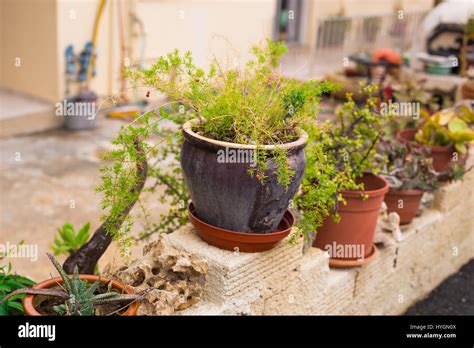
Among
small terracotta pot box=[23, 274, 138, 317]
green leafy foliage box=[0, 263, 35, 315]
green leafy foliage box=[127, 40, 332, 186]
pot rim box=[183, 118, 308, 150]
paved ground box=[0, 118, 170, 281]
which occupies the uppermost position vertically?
green leafy foliage box=[127, 40, 332, 186]

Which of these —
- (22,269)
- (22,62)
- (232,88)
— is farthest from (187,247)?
(22,62)

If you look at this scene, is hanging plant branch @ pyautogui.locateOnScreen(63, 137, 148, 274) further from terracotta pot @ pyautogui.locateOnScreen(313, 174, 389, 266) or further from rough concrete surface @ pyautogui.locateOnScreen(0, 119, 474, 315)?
terracotta pot @ pyautogui.locateOnScreen(313, 174, 389, 266)

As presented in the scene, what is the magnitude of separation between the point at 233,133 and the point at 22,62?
6.11m

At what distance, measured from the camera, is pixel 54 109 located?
7852 mm

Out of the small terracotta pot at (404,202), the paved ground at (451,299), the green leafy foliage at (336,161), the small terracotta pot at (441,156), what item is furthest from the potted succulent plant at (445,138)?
the paved ground at (451,299)

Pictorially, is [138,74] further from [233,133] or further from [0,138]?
[0,138]

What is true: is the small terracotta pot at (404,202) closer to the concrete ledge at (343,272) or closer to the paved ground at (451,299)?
the concrete ledge at (343,272)

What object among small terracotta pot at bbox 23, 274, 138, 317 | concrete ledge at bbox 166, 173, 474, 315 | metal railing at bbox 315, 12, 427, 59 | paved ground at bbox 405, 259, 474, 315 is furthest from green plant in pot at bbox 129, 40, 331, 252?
metal railing at bbox 315, 12, 427, 59

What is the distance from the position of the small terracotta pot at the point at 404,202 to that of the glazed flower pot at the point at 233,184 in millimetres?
1509

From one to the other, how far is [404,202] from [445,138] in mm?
799

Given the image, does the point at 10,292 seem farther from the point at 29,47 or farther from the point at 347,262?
the point at 29,47

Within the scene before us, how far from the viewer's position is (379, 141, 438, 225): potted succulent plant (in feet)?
13.8

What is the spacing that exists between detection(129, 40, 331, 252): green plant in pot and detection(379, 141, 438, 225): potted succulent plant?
140 cm

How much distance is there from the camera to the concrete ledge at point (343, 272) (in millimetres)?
2867
